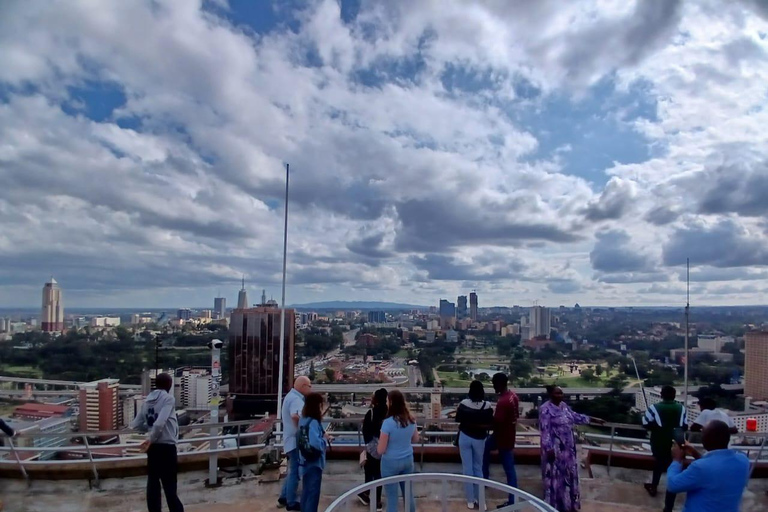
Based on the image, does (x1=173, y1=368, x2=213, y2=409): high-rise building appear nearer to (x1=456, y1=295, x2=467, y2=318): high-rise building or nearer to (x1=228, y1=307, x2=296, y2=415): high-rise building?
(x1=228, y1=307, x2=296, y2=415): high-rise building

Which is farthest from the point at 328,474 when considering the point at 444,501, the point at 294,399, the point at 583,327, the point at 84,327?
the point at 583,327

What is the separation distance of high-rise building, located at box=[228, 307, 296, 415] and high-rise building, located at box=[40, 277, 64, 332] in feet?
31.0

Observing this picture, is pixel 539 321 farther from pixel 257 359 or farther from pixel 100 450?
pixel 100 450

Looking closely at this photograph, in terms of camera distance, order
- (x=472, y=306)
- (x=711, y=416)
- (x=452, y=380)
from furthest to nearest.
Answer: (x=472, y=306) < (x=452, y=380) < (x=711, y=416)

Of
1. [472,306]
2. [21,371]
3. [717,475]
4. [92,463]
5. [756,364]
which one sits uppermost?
[472,306]

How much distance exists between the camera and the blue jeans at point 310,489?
164 inches

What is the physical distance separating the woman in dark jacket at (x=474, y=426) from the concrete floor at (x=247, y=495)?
0.50 meters

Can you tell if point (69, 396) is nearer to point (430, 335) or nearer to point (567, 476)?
point (567, 476)

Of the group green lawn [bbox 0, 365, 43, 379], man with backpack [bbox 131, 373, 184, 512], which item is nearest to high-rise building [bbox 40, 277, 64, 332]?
green lawn [bbox 0, 365, 43, 379]

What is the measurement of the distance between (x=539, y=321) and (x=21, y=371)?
16.7 meters

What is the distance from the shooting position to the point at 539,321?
17.8m

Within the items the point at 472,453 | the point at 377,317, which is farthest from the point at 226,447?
the point at 377,317

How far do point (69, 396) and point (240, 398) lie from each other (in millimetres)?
3034

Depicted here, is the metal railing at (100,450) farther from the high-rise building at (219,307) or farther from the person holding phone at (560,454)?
the high-rise building at (219,307)
